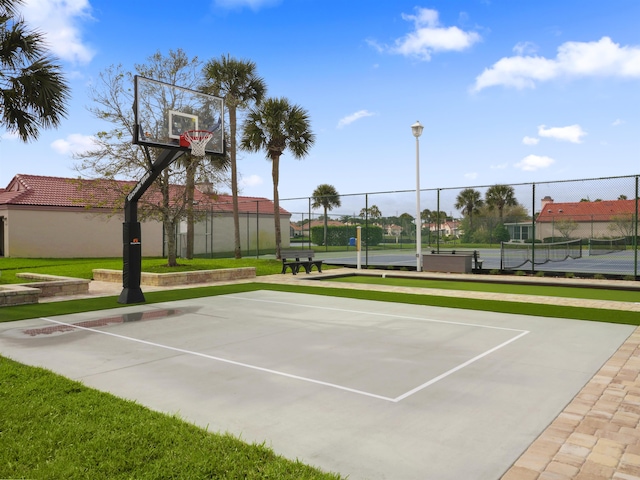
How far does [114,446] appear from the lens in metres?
3.73

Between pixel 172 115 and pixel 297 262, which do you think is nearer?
pixel 172 115

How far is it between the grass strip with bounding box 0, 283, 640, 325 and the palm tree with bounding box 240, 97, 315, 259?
10.2m

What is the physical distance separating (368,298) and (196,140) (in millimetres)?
6065

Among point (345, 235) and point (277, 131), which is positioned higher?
point (277, 131)

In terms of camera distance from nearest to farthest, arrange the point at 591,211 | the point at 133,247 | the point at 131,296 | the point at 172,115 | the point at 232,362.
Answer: the point at 232,362
the point at 131,296
the point at 133,247
the point at 172,115
the point at 591,211

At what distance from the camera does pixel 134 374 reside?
5797 millimetres

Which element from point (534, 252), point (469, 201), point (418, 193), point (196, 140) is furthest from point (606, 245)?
point (469, 201)

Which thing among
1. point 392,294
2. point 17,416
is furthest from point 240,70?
point 17,416

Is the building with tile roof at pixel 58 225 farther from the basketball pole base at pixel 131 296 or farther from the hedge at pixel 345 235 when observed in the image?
the basketball pole base at pixel 131 296

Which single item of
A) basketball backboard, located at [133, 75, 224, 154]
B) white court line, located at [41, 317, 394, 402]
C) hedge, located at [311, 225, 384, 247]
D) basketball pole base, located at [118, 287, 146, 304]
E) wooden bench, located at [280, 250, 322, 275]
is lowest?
white court line, located at [41, 317, 394, 402]

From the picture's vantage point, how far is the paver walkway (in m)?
3.39

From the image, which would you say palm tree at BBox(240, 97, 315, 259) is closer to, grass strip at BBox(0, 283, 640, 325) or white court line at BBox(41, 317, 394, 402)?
grass strip at BBox(0, 283, 640, 325)

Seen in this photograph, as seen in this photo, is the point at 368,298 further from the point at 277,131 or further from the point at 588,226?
the point at 588,226

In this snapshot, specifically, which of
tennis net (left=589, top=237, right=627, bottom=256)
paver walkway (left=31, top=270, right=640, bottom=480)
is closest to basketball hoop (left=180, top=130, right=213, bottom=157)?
paver walkway (left=31, top=270, right=640, bottom=480)
